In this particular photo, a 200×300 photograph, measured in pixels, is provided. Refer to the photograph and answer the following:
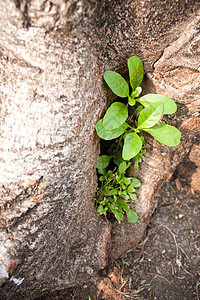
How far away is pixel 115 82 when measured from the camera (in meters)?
1.10

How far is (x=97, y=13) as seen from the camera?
0.89m

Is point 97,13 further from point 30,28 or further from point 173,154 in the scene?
point 173,154

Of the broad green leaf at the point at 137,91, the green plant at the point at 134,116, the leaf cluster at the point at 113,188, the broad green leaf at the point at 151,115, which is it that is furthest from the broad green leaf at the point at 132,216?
the broad green leaf at the point at 137,91

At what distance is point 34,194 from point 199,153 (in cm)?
141

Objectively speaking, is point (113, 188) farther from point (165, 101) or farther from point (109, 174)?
point (165, 101)

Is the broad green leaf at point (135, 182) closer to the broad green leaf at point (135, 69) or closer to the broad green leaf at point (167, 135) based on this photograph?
the broad green leaf at point (167, 135)

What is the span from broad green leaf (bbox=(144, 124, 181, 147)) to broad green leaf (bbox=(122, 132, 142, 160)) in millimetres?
101

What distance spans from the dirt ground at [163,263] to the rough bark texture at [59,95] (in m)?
0.59

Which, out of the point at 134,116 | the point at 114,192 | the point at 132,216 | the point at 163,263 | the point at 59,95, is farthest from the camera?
the point at 163,263

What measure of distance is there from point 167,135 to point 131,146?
0.20m

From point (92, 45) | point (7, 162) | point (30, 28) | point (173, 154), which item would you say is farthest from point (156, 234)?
point (30, 28)

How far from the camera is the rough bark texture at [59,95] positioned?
852 mm

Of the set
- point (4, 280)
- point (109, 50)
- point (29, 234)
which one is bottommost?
point (4, 280)

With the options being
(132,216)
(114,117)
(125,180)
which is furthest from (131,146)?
(132,216)
